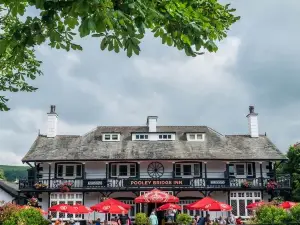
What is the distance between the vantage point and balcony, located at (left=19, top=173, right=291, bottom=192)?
33188mm

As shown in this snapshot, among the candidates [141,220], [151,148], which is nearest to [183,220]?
[141,220]

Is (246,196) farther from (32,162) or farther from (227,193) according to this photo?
(32,162)

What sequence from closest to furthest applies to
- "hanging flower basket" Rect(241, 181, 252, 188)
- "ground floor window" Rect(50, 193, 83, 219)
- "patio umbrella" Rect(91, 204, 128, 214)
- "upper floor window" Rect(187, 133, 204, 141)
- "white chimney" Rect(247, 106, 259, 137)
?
"patio umbrella" Rect(91, 204, 128, 214)
"hanging flower basket" Rect(241, 181, 252, 188)
"ground floor window" Rect(50, 193, 83, 219)
"upper floor window" Rect(187, 133, 204, 141)
"white chimney" Rect(247, 106, 259, 137)

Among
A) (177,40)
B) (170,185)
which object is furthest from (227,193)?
(177,40)

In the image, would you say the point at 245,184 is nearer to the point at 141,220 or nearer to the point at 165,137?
the point at 165,137

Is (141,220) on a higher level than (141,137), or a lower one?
lower

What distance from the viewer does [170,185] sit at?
3322 centimetres

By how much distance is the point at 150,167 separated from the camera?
34.9 metres

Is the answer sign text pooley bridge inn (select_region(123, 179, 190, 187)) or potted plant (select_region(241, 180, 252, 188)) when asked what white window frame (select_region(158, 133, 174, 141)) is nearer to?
sign text pooley bridge inn (select_region(123, 179, 190, 187))

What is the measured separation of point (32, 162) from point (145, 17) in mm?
31292

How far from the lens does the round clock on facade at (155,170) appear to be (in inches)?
1371

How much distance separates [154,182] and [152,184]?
23cm

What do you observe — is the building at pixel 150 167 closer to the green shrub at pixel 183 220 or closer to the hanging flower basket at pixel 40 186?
the hanging flower basket at pixel 40 186

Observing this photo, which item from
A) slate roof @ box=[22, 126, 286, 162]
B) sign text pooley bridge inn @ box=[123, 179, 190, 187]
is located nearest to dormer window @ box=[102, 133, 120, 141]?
slate roof @ box=[22, 126, 286, 162]
